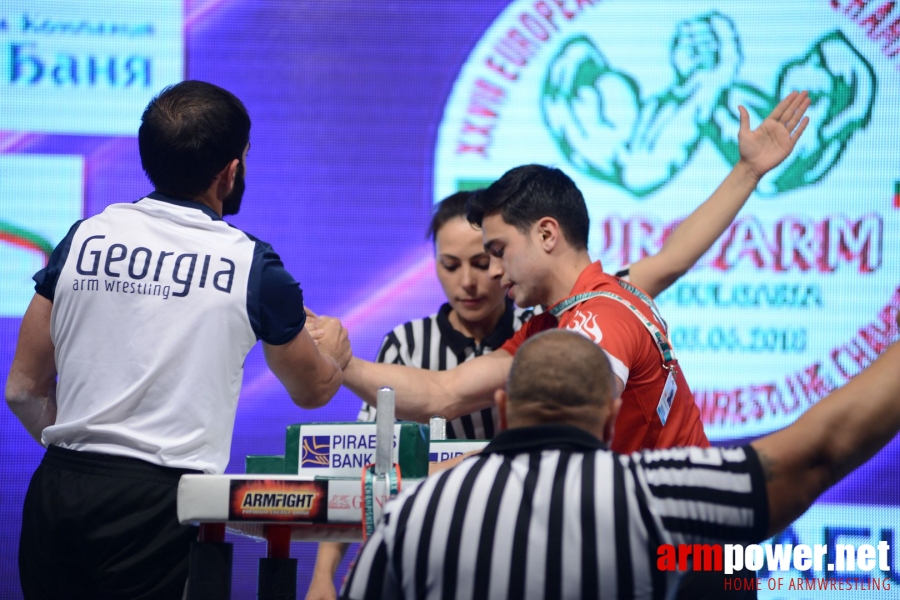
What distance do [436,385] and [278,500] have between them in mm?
1078

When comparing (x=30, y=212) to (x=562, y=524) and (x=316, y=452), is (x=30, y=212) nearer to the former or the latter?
(x=316, y=452)

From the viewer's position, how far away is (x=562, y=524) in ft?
4.26

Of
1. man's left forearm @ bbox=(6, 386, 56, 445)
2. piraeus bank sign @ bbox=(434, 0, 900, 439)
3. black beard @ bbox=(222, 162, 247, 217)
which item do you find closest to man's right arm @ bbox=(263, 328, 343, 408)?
black beard @ bbox=(222, 162, 247, 217)

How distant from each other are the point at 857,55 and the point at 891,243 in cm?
81

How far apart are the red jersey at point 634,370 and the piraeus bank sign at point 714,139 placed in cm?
166

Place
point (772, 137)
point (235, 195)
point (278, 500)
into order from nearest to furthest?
point (278, 500) → point (235, 195) → point (772, 137)

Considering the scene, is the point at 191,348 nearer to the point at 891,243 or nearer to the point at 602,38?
the point at 602,38

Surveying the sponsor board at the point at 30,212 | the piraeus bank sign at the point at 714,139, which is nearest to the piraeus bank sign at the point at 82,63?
the sponsor board at the point at 30,212

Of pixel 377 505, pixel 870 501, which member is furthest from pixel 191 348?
pixel 870 501

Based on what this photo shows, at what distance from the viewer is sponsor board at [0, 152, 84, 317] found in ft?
13.0

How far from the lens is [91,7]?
403cm

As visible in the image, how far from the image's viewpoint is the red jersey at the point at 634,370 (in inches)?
83.0

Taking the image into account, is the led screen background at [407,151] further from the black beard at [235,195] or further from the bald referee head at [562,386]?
the bald referee head at [562,386]

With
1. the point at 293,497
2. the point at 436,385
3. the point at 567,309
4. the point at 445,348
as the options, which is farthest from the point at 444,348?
the point at 293,497
